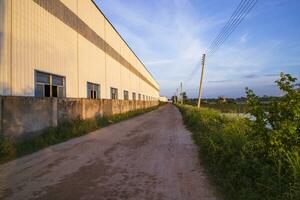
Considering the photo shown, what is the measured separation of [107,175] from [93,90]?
1422 centimetres

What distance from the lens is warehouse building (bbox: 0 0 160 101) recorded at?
9359mm

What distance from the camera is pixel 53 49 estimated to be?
12.6 meters

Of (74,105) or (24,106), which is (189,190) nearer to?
(24,106)

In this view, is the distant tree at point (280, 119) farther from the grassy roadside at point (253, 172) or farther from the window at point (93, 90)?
Result: the window at point (93, 90)

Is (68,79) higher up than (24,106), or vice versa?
(68,79)

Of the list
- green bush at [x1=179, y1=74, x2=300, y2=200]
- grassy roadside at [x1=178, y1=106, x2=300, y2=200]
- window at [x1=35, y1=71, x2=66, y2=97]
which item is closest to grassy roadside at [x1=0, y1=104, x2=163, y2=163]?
window at [x1=35, y1=71, x2=66, y2=97]

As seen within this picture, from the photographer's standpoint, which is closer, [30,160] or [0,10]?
[30,160]

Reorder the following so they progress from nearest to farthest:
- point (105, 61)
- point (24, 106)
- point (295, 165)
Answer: point (295, 165) → point (24, 106) → point (105, 61)

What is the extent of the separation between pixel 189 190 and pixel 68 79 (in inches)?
441

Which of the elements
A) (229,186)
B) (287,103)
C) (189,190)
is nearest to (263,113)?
(287,103)

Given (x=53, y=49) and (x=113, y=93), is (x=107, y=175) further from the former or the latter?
(x=113, y=93)

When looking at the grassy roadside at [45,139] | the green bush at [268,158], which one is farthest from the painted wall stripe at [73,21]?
the green bush at [268,158]

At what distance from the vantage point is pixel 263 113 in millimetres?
5340

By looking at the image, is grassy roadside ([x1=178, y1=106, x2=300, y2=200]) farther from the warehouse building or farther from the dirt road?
the warehouse building
